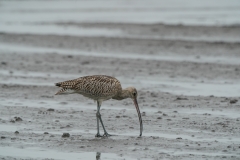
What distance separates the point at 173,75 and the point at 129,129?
5.73m

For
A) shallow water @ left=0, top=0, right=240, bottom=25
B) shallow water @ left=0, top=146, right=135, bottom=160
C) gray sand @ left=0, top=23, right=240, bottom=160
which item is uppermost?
shallow water @ left=0, top=0, right=240, bottom=25

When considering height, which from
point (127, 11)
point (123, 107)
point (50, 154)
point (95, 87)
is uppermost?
point (127, 11)

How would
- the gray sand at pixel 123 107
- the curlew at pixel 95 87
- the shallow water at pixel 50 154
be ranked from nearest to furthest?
1. the shallow water at pixel 50 154
2. the gray sand at pixel 123 107
3. the curlew at pixel 95 87

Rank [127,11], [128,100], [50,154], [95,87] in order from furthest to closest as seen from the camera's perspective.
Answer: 1. [127,11]
2. [128,100]
3. [95,87]
4. [50,154]

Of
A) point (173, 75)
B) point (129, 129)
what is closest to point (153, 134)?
point (129, 129)

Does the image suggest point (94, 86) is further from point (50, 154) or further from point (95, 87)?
point (50, 154)

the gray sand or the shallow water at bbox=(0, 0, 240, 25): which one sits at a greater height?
the shallow water at bbox=(0, 0, 240, 25)

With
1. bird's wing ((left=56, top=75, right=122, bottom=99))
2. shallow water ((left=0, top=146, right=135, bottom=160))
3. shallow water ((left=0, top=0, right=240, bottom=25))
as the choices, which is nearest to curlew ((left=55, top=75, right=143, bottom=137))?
bird's wing ((left=56, top=75, right=122, bottom=99))

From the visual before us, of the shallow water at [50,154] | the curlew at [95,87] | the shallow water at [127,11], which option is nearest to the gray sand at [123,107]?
the shallow water at [50,154]

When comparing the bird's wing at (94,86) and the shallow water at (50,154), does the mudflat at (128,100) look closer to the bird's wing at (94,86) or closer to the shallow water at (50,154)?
the shallow water at (50,154)

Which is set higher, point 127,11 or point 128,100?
point 127,11

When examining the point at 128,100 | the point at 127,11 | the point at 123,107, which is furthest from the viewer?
the point at 127,11

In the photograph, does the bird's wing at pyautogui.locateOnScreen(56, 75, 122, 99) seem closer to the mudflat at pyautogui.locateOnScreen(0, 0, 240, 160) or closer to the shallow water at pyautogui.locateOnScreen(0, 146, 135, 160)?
the mudflat at pyautogui.locateOnScreen(0, 0, 240, 160)

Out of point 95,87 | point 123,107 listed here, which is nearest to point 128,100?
point 123,107
